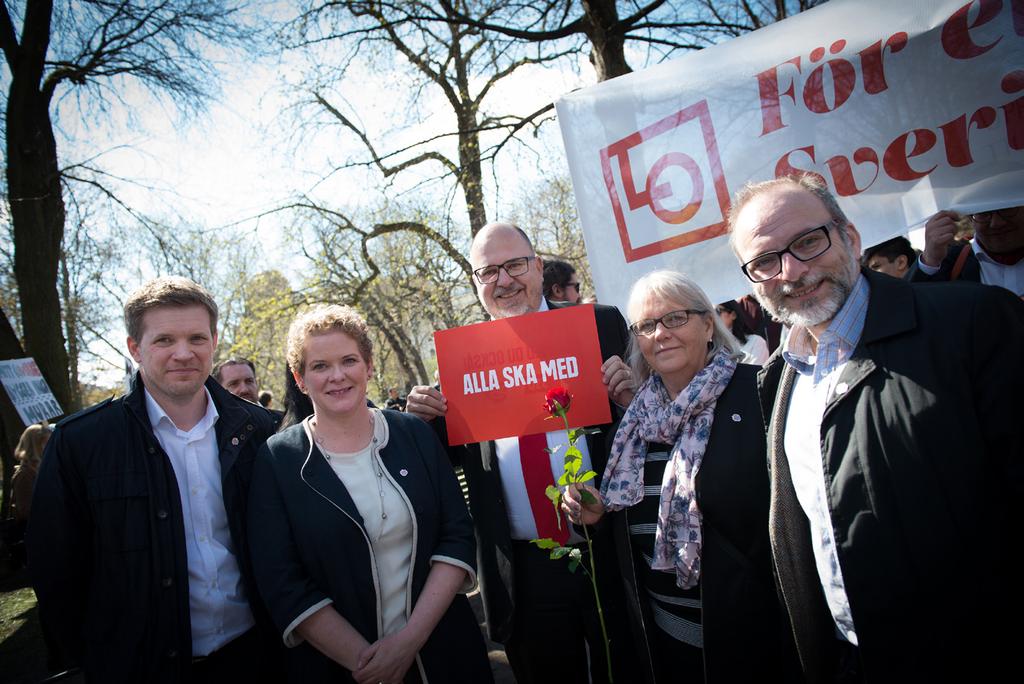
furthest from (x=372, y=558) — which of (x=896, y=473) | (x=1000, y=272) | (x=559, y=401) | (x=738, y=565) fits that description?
(x=1000, y=272)

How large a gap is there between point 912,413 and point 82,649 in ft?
9.38

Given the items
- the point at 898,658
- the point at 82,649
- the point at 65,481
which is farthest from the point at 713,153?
the point at 82,649

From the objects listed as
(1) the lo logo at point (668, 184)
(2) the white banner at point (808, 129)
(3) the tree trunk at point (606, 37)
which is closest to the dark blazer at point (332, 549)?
(2) the white banner at point (808, 129)

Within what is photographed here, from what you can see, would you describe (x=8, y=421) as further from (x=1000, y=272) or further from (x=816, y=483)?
(x=1000, y=272)

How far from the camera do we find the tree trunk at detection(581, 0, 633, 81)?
475 centimetres

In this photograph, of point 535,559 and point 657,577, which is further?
point 535,559

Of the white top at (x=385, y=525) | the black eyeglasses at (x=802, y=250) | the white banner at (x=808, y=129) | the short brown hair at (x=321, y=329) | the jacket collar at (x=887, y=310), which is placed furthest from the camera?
the white banner at (x=808, y=129)

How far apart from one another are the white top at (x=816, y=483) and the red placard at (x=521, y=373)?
2.54 feet

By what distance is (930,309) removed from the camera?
1474 mm

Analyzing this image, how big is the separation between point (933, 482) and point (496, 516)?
160cm

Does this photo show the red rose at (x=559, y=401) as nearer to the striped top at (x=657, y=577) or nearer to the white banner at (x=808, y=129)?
the striped top at (x=657, y=577)

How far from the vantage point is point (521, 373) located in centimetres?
243

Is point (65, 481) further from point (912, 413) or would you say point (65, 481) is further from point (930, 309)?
point (930, 309)

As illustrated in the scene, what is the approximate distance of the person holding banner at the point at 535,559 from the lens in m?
2.31
